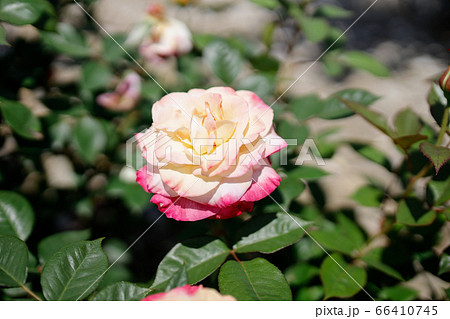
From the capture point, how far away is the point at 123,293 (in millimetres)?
463

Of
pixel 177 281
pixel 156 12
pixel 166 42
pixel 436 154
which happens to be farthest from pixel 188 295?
pixel 156 12

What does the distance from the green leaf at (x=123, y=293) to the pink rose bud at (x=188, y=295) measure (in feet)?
0.10

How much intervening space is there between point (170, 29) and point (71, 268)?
716mm

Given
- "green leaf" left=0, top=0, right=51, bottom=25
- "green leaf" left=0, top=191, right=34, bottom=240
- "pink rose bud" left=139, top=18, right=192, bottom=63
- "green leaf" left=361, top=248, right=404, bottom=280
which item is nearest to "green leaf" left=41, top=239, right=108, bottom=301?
"green leaf" left=0, top=191, right=34, bottom=240

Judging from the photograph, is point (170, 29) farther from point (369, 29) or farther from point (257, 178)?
point (369, 29)

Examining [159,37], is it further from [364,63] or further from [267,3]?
Answer: [364,63]

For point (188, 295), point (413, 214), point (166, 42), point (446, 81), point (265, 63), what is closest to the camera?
point (188, 295)

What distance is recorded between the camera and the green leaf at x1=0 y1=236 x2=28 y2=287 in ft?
1.63

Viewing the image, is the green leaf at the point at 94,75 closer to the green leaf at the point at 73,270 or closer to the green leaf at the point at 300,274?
the green leaf at the point at 73,270

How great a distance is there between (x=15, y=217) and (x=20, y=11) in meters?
0.35

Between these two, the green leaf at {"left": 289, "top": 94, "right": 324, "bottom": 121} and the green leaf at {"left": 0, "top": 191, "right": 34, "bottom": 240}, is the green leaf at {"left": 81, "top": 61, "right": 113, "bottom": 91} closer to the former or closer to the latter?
the green leaf at {"left": 0, "top": 191, "right": 34, "bottom": 240}

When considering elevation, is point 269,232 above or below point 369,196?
above

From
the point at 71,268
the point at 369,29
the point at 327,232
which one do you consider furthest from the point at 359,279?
the point at 369,29

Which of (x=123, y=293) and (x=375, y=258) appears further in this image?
(x=375, y=258)
